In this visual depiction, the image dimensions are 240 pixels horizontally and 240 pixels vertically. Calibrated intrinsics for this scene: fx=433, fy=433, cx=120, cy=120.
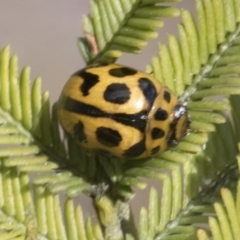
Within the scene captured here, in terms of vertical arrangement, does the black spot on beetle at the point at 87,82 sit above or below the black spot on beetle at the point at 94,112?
above

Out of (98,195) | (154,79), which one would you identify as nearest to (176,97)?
(154,79)

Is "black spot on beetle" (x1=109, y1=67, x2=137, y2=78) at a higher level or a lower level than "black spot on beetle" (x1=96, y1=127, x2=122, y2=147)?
higher

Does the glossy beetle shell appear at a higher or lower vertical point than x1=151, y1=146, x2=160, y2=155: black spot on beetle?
higher

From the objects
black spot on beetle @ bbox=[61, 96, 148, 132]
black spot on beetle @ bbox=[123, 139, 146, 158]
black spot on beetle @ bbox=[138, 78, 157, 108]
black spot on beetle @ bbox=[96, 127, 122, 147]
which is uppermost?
black spot on beetle @ bbox=[138, 78, 157, 108]

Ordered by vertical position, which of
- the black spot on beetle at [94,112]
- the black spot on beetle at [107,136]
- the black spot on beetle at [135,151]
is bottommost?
the black spot on beetle at [135,151]

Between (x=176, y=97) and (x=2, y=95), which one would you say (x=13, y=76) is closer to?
(x=2, y=95)
